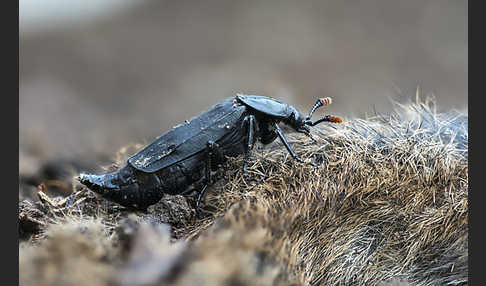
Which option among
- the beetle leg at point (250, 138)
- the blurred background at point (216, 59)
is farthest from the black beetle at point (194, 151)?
the blurred background at point (216, 59)

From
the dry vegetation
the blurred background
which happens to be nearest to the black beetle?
the dry vegetation

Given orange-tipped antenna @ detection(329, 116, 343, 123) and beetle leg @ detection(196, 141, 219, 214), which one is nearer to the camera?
beetle leg @ detection(196, 141, 219, 214)

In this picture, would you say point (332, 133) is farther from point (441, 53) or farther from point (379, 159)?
point (441, 53)

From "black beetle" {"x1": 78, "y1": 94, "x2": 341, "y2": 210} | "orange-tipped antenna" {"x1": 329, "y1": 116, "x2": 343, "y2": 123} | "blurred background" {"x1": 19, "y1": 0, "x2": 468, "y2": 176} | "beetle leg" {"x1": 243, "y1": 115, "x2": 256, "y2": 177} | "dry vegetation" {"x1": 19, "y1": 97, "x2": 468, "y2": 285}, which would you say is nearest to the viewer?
"dry vegetation" {"x1": 19, "y1": 97, "x2": 468, "y2": 285}

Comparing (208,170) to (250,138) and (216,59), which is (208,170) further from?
(216,59)

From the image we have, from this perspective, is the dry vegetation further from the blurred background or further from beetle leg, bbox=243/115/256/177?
the blurred background

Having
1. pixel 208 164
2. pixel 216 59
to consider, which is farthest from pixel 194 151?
pixel 216 59

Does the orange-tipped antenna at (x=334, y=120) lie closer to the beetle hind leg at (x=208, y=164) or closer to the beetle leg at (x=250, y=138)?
the beetle leg at (x=250, y=138)
